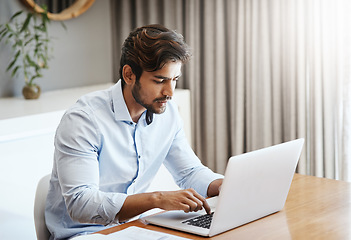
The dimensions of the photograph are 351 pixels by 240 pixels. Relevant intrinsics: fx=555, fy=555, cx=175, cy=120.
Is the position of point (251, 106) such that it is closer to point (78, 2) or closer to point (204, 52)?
point (204, 52)

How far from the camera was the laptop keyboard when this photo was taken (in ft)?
4.83

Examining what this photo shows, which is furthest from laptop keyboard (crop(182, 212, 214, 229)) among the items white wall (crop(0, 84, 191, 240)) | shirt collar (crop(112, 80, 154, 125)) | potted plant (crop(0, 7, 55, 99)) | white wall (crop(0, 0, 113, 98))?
white wall (crop(0, 0, 113, 98))

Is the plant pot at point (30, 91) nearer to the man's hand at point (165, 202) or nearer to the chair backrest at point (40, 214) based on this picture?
the chair backrest at point (40, 214)

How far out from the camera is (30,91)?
3.02 m

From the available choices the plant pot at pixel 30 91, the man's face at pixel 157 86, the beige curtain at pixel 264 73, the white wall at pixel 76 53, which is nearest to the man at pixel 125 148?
the man's face at pixel 157 86

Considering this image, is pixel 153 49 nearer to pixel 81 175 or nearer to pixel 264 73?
pixel 81 175

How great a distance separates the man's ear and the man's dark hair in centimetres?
1

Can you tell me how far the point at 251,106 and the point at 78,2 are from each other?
1.19 meters

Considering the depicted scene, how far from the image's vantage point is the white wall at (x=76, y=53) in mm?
3094

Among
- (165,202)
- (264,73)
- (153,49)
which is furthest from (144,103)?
(264,73)

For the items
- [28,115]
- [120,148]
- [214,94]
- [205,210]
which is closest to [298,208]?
[205,210]

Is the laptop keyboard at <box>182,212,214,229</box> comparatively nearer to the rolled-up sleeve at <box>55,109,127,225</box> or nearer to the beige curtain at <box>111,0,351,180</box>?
the rolled-up sleeve at <box>55,109,127,225</box>

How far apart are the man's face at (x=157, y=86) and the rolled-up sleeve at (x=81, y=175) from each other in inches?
7.7

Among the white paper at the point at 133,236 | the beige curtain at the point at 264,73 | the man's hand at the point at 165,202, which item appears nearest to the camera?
the white paper at the point at 133,236
